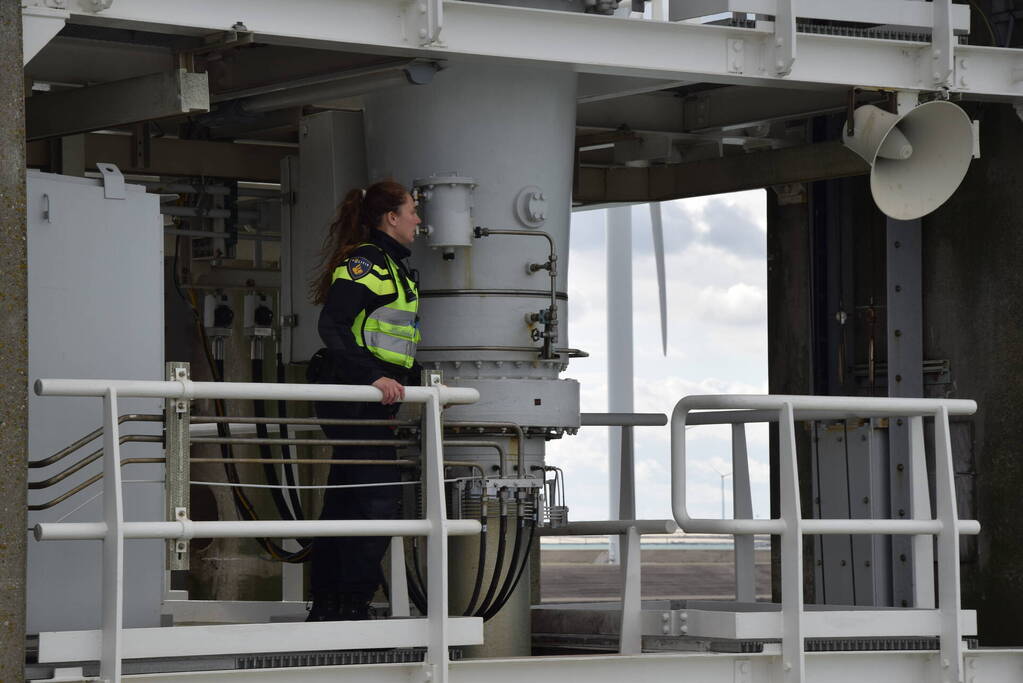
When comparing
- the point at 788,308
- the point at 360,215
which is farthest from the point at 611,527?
the point at 788,308

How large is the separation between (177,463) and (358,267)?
4.89ft

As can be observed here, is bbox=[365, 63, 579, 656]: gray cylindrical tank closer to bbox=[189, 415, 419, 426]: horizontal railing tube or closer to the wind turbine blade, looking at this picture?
bbox=[189, 415, 419, 426]: horizontal railing tube

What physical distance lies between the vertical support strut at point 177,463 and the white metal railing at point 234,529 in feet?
0.41

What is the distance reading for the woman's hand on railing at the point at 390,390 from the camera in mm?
6527

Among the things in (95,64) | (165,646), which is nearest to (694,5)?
(95,64)

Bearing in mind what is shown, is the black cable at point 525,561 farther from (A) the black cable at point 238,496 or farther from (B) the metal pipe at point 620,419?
(A) the black cable at point 238,496

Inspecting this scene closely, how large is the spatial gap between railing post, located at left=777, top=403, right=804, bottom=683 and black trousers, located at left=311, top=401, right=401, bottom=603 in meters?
1.64

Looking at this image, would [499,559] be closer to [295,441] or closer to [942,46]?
[295,441]

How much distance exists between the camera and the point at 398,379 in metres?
7.58

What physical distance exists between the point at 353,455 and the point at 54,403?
50.1 inches

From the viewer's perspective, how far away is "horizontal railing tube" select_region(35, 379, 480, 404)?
5.86 metres

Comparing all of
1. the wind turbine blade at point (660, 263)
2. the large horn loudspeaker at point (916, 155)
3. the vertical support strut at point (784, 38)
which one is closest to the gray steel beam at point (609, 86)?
the vertical support strut at point (784, 38)

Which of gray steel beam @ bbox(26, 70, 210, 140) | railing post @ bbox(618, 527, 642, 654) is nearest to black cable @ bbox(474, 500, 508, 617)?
railing post @ bbox(618, 527, 642, 654)

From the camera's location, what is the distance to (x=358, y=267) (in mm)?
7371
